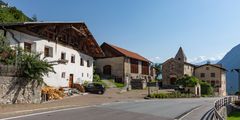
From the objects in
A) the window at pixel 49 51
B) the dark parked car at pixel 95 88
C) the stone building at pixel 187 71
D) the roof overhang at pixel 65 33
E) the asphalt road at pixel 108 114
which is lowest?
the asphalt road at pixel 108 114

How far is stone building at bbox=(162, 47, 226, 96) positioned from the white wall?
34004mm

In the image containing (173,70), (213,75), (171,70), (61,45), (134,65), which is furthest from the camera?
(213,75)

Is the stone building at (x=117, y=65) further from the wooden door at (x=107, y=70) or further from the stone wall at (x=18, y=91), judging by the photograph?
the stone wall at (x=18, y=91)

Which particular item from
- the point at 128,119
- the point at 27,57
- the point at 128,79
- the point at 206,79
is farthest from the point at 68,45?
the point at 206,79

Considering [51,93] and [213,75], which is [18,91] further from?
[213,75]

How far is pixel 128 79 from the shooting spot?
62.0 metres

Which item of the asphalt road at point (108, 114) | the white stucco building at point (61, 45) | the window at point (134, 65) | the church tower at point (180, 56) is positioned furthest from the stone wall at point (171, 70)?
the asphalt road at point (108, 114)

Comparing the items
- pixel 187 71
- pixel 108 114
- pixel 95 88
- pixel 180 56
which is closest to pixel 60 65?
pixel 95 88

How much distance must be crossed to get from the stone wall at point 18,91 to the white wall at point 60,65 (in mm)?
6780

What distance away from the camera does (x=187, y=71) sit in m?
85.2

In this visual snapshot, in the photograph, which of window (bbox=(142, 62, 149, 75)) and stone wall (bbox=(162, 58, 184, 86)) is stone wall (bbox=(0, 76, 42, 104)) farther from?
stone wall (bbox=(162, 58, 184, 86))

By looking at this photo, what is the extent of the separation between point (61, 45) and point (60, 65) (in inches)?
96.0

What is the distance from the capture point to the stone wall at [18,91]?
22.7 metres

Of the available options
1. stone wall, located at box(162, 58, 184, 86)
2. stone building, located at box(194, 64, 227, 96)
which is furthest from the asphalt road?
stone building, located at box(194, 64, 227, 96)
